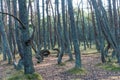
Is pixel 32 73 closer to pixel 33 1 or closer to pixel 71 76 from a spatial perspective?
pixel 71 76

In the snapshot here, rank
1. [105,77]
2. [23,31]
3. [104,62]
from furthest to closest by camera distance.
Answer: [104,62] → [105,77] → [23,31]

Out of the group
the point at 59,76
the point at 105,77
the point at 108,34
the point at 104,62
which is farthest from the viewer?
the point at 104,62

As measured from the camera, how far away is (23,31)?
1143cm

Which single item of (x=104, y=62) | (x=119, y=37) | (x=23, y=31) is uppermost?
(x=23, y=31)

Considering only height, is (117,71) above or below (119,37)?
below

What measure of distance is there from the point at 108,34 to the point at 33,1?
1144 inches

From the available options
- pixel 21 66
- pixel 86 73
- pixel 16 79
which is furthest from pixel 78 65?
pixel 16 79

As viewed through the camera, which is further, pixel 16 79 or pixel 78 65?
pixel 78 65

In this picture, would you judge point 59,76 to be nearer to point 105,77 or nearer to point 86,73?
point 86,73

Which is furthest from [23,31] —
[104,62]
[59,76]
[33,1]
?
[33,1]

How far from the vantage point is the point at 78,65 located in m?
15.4

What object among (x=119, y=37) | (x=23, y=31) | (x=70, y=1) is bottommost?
(x=119, y=37)

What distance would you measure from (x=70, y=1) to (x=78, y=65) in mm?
3521

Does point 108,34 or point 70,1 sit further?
point 108,34
